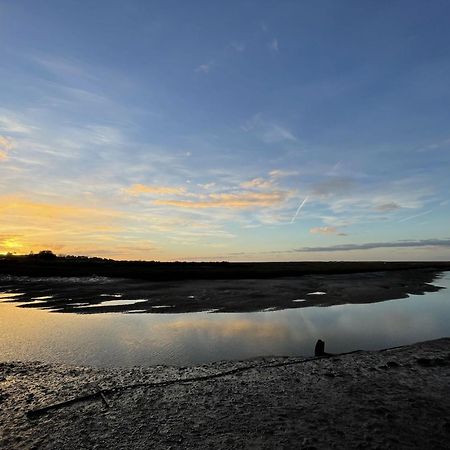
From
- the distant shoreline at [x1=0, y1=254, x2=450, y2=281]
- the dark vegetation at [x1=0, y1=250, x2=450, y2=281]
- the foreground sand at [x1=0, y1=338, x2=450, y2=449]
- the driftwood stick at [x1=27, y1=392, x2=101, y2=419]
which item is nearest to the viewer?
the foreground sand at [x1=0, y1=338, x2=450, y2=449]

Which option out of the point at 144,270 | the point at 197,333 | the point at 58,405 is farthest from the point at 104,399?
the point at 144,270

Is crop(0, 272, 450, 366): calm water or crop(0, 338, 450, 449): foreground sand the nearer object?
crop(0, 338, 450, 449): foreground sand

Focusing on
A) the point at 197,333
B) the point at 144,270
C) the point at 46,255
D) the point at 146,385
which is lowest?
the point at 146,385

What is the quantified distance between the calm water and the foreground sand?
1.84m

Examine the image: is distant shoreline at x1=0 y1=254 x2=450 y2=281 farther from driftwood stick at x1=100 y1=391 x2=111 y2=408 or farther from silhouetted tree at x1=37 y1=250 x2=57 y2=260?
driftwood stick at x1=100 y1=391 x2=111 y2=408

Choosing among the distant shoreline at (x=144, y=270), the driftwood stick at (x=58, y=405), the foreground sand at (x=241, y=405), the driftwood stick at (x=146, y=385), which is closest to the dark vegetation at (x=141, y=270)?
the distant shoreline at (x=144, y=270)

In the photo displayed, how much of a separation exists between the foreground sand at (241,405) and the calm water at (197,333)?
1.84 m

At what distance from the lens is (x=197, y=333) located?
16578 mm

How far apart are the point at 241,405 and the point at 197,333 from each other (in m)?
8.43

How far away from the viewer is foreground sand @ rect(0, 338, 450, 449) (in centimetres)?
675

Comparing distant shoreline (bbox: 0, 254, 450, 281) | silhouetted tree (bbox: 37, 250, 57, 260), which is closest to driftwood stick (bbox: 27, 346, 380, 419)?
distant shoreline (bbox: 0, 254, 450, 281)

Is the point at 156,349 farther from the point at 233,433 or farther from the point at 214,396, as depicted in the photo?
the point at 233,433

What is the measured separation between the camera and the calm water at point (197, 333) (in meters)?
13.4

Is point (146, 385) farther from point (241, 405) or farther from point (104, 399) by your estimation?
point (241, 405)
